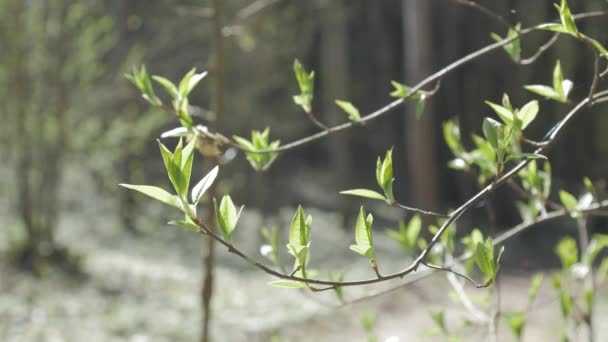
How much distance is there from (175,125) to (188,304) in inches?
223

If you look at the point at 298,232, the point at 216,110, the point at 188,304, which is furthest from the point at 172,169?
the point at 188,304

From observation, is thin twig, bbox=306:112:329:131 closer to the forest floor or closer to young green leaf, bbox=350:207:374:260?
young green leaf, bbox=350:207:374:260

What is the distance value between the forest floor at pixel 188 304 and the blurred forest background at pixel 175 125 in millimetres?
31

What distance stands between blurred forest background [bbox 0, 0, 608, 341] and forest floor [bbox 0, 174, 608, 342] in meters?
0.03

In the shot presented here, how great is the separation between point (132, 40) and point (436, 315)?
8.83 metres

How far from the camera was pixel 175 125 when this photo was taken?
11.3 meters

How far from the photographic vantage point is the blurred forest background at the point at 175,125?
5836mm

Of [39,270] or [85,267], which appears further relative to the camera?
[85,267]

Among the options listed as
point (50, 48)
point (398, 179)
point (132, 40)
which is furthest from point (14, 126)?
point (398, 179)

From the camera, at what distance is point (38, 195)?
20.6 ft

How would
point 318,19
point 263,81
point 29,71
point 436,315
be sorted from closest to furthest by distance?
point 436,315 < point 29,71 < point 263,81 < point 318,19

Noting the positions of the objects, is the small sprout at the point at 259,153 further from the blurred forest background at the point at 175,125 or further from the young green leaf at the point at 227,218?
the blurred forest background at the point at 175,125

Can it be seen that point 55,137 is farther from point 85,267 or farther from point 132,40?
point 132,40

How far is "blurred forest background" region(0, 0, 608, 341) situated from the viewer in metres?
5.84
